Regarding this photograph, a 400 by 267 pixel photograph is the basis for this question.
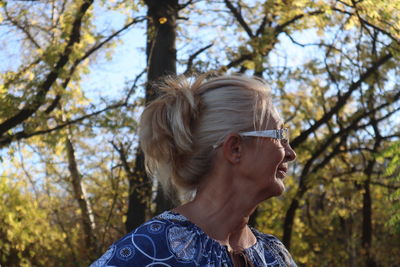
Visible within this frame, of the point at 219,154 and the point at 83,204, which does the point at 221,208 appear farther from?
the point at 83,204

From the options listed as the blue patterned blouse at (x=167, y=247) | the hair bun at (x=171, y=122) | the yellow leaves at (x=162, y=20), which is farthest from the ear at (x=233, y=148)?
the yellow leaves at (x=162, y=20)

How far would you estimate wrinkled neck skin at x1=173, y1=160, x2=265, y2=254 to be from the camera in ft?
8.41

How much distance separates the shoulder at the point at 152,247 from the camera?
2.35 metres

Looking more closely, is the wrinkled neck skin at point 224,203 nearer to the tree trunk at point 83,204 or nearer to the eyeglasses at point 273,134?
the eyeglasses at point 273,134

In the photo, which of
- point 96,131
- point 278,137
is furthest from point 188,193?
point 96,131

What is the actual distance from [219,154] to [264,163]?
6.9 inches

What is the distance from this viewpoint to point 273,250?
280cm

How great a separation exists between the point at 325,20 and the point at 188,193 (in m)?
8.80

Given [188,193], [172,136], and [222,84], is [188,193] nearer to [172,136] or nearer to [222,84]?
[172,136]

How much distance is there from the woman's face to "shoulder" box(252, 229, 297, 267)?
0.29m

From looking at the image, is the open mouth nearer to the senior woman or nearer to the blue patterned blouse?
the senior woman

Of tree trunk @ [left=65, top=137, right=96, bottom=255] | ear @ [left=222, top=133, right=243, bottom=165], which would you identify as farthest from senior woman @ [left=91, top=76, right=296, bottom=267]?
tree trunk @ [left=65, top=137, right=96, bottom=255]

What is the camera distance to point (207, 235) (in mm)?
2512

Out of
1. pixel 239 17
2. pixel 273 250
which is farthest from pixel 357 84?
pixel 273 250
